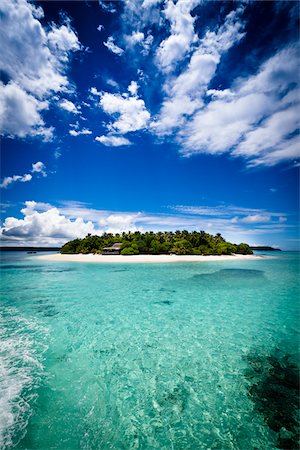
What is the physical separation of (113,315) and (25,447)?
7.42 meters

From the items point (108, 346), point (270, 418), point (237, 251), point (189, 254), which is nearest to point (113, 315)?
point (108, 346)

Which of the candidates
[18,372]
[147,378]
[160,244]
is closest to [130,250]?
[160,244]

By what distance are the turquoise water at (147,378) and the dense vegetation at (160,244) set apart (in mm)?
55711

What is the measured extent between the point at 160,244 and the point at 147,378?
2510 inches

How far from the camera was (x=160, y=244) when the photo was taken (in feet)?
228

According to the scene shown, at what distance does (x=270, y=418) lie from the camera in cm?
465

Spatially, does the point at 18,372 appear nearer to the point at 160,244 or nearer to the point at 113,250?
the point at 113,250

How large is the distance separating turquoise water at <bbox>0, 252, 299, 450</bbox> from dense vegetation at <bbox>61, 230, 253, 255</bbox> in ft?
183

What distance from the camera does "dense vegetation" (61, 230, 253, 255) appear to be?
226ft

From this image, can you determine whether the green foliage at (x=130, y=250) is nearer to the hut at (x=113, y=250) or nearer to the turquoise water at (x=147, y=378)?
the hut at (x=113, y=250)

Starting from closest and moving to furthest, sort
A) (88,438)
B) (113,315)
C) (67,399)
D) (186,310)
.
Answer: (88,438) < (67,399) < (113,315) < (186,310)

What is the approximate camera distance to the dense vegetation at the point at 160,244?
226 ft

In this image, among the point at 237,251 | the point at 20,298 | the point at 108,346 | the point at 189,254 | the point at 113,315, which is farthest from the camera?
the point at 237,251

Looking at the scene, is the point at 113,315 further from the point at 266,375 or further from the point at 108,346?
the point at 266,375
